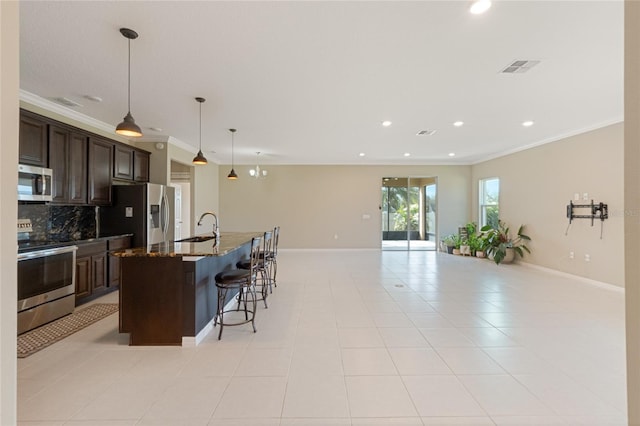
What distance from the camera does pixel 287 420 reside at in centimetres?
184

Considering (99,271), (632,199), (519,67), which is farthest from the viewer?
(99,271)

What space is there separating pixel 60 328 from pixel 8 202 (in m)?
3.25

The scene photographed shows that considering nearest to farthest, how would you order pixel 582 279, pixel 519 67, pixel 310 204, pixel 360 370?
pixel 360 370 < pixel 519 67 < pixel 582 279 < pixel 310 204

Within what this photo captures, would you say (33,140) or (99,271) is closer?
(33,140)

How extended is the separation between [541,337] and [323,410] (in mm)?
2476

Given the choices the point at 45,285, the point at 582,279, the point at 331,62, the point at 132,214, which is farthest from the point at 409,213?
the point at 45,285

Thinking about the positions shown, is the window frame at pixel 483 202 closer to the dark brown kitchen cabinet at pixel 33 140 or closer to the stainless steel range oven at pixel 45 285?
the stainless steel range oven at pixel 45 285

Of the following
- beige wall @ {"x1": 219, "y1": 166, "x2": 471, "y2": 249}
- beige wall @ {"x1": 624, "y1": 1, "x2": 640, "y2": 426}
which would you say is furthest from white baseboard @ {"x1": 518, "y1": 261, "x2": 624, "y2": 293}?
beige wall @ {"x1": 624, "y1": 1, "x2": 640, "y2": 426}

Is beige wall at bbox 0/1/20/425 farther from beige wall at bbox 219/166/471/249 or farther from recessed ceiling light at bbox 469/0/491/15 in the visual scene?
beige wall at bbox 219/166/471/249

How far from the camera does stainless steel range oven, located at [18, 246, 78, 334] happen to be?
3.08 m

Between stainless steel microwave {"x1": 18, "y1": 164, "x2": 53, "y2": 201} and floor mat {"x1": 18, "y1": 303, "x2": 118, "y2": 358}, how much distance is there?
1481mm

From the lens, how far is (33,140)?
3492 mm

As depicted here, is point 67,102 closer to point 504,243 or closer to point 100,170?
point 100,170

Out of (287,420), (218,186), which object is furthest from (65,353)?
(218,186)
